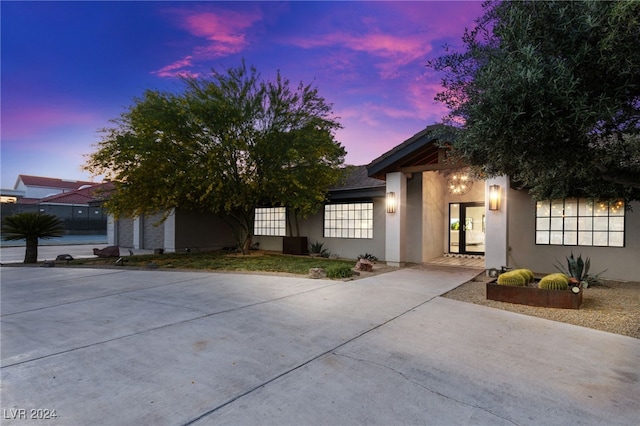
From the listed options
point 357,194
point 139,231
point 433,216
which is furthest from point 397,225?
point 139,231

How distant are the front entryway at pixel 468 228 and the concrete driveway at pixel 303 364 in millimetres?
7396

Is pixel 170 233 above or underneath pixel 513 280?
above

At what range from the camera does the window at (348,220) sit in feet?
41.4

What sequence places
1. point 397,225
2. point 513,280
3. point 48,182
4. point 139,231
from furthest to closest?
1. point 48,182
2. point 139,231
3. point 397,225
4. point 513,280

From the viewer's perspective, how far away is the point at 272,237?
15703 millimetres

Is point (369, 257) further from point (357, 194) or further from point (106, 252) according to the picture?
point (106, 252)

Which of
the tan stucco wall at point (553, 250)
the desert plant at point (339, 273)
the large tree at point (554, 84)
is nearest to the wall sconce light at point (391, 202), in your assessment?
the desert plant at point (339, 273)

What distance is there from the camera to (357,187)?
12.5m

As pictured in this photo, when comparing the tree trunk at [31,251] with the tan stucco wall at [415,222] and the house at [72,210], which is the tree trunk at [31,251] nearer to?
the tan stucco wall at [415,222]

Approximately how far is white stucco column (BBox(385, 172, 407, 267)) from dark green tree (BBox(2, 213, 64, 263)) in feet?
39.5

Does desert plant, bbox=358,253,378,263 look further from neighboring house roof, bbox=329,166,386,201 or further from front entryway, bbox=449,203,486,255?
front entryway, bbox=449,203,486,255

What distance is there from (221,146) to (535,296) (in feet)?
32.2

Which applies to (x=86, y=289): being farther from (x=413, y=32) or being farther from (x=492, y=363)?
(x=413, y=32)

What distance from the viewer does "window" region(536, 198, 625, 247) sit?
27.6ft
